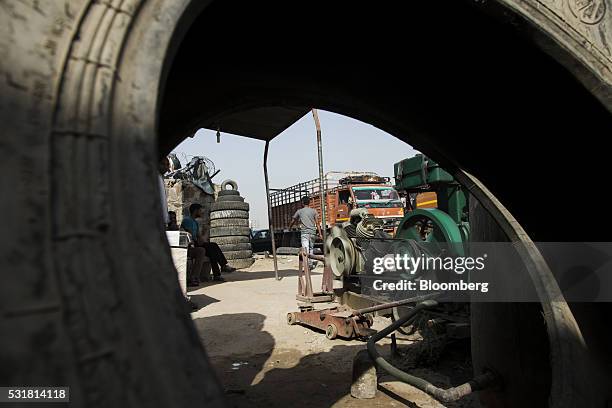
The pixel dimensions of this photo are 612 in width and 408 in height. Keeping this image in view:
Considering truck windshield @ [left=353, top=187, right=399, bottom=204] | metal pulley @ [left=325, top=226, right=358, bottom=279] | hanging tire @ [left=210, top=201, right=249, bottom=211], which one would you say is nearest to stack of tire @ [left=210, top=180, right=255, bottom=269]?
hanging tire @ [left=210, top=201, right=249, bottom=211]

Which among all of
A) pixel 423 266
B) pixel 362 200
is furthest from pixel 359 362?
pixel 362 200

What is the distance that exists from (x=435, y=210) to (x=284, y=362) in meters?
2.83

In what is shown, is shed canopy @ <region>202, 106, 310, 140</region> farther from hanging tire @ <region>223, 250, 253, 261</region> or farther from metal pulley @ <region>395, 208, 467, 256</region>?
hanging tire @ <region>223, 250, 253, 261</region>

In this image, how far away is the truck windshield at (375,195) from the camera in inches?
472

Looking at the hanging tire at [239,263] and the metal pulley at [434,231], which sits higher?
the metal pulley at [434,231]

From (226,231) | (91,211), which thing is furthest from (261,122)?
(226,231)

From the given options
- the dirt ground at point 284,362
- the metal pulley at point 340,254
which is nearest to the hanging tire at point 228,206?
the dirt ground at point 284,362

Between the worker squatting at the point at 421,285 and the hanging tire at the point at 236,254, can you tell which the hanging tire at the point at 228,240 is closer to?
the hanging tire at the point at 236,254

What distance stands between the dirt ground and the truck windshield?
245 inches

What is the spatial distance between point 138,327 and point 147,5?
1.71 feet

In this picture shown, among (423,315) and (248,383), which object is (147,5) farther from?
(423,315)

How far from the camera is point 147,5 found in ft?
2.10

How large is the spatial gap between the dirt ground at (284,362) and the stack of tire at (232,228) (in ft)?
16.5

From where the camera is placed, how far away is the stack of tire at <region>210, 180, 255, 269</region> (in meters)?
11.6
